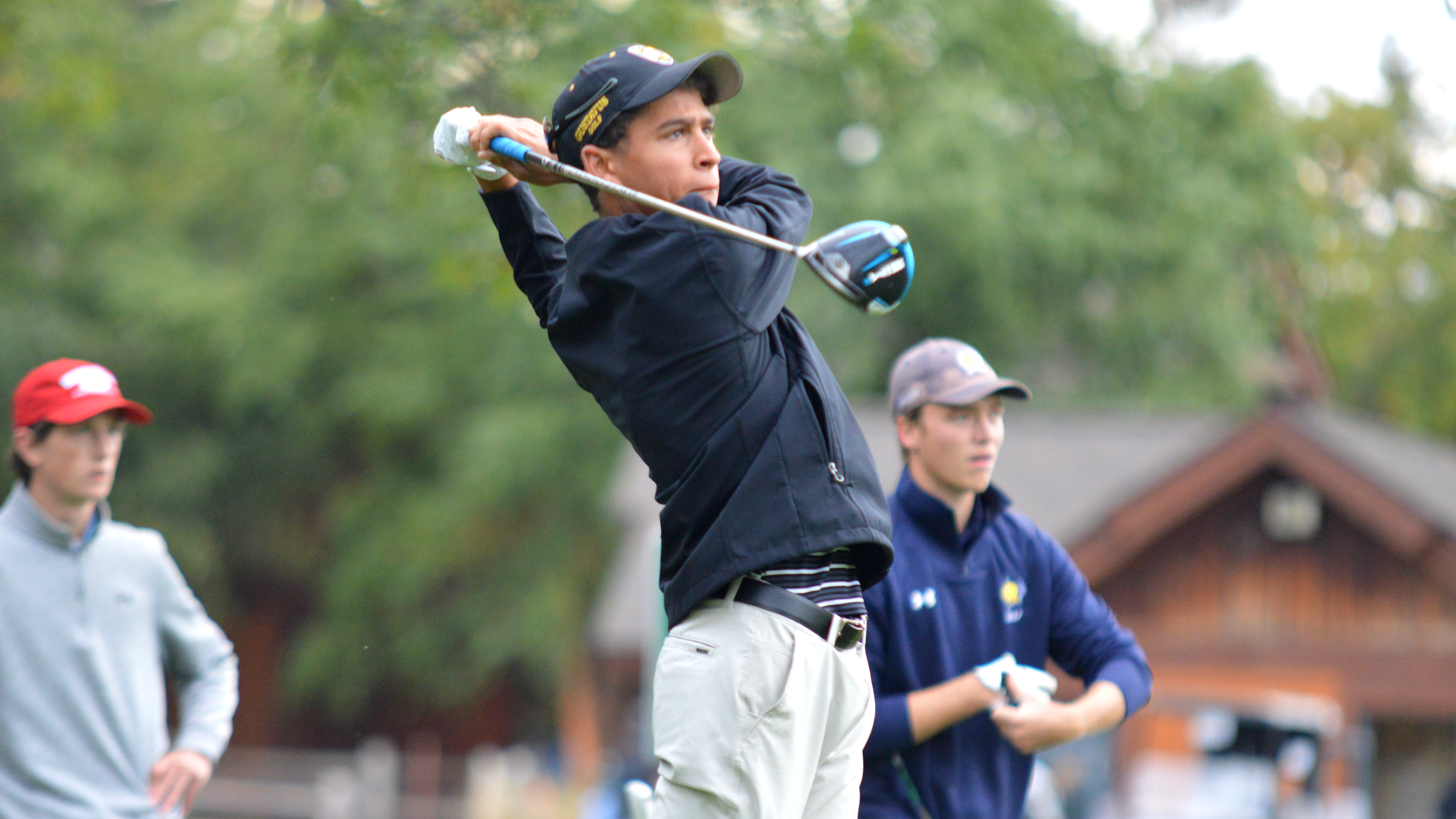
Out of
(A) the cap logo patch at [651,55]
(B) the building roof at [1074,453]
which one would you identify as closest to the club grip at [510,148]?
(A) the cap logo patch at [651,55]

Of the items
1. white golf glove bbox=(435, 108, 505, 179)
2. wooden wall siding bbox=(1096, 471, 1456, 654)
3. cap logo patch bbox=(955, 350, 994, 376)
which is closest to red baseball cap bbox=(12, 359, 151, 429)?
white golf glove bbox=(435, 108, 505, 179)

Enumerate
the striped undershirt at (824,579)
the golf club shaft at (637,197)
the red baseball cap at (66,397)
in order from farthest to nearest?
the red baseball cap at (66,397) → the striped undershirt at (824,579) → the golf club shaft at (637,197)

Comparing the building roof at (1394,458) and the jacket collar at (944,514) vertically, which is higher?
the jacket collar at (944,514)

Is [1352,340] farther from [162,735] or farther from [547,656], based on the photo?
[162,735]

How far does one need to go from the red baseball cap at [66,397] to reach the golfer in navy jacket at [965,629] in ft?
7.34

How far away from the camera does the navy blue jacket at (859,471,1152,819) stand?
399 cm

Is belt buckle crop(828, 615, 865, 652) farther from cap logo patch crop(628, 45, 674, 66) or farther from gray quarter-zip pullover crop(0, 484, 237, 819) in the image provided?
gray quarter-zip pullover crop(0, 484, 237, 819)

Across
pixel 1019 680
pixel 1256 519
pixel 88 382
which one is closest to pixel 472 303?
pixel 1256 519

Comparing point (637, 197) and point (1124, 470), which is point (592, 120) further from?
point (1124, 470)

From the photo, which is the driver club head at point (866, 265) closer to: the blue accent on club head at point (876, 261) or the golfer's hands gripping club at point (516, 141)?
the blue accent on club head at point (876, 261)

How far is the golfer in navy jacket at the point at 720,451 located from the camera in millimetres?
2768

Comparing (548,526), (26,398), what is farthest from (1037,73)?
(548,526)

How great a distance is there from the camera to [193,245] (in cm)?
2830

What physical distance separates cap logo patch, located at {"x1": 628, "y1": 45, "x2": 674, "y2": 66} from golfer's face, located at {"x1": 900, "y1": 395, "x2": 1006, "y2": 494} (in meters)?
1.62
